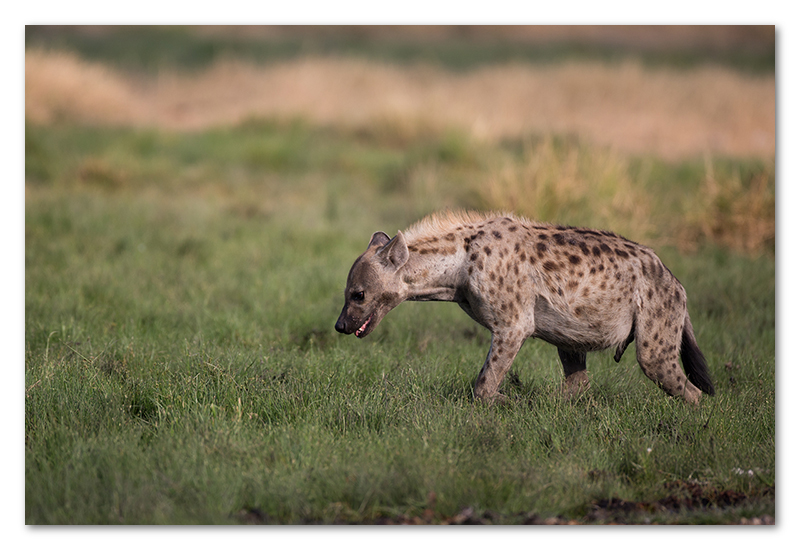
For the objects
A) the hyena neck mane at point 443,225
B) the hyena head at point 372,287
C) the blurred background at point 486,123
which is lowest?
the hyena head at point 372,287

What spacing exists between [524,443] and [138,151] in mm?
14360

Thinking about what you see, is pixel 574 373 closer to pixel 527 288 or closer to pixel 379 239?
pixel 527 288

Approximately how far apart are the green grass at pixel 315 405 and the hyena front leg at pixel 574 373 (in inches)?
6.8

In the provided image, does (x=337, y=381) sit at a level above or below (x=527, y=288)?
below

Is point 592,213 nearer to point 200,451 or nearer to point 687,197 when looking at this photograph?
point 687,197

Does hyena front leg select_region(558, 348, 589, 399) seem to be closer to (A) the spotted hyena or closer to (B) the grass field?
(B) the grass field

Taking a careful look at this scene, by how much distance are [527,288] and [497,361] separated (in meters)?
0.54

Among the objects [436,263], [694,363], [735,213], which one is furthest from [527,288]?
[735,213]

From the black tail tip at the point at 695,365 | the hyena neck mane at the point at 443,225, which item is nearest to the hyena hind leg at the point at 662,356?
the black tail tip at the point at 695,365

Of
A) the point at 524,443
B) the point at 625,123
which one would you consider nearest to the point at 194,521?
the point at 524,443

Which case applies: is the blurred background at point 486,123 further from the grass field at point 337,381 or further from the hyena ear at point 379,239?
the hyena ear at point 379,239

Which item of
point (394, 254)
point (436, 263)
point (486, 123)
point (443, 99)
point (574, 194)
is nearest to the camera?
point (394, 254)

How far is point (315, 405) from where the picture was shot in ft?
18.0

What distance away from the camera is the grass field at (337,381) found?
4340mm
